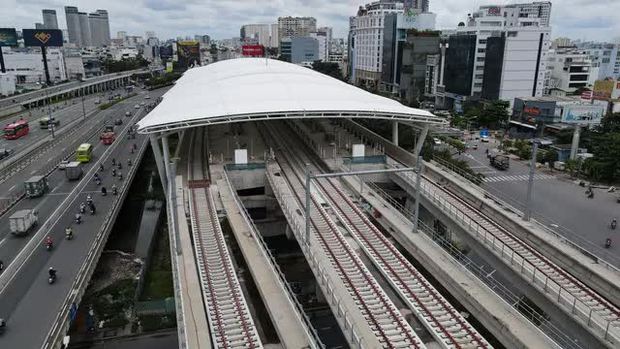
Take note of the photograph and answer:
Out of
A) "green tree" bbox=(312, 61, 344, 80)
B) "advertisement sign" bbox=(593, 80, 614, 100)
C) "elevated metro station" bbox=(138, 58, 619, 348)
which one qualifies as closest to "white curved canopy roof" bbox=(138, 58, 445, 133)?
"elevated metro station" bbox=(138, 58, 619, 348)

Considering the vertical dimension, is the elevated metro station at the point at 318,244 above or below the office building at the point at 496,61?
below

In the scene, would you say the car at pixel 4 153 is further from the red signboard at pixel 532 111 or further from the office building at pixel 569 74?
the office building at pixel 569 74

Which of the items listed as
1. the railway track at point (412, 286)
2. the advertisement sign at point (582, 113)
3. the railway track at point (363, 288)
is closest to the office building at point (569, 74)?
the advertisement sign at point (582, 113)

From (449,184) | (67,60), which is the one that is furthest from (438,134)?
(67,60)

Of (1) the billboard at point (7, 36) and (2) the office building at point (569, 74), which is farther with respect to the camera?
(1) the billboard at point (7, 36)

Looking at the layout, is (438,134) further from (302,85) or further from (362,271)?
(362,271)
